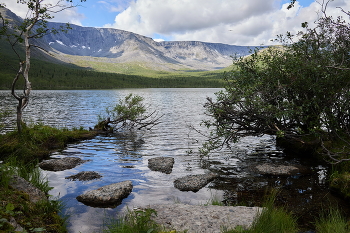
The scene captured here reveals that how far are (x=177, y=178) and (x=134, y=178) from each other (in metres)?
2.37

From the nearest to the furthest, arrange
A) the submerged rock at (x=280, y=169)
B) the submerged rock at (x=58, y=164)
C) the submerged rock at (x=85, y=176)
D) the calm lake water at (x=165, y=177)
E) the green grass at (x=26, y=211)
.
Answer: the green grass at (x=26, y=211)
the calm lake water at (x=165, y=177)
the submerged rock at (x=85, y=176)
the submerged rock at (x=280, y=169)
the submerged rock at (x=58, y=164)

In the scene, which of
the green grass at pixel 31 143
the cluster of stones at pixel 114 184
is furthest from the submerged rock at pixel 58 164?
the green grass at pixel 31 143

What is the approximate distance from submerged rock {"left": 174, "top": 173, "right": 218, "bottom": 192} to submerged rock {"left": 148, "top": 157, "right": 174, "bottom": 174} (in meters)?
1.98

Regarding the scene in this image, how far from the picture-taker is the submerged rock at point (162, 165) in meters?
15.0

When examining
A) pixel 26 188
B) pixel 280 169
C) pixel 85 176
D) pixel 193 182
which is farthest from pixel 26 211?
pixel 280 169

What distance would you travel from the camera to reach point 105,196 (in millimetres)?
10266

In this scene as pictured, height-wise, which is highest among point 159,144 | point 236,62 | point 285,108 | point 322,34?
point 322,34

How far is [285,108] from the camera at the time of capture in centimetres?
1524

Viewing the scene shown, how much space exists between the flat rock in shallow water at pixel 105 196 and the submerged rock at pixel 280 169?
8010 mm

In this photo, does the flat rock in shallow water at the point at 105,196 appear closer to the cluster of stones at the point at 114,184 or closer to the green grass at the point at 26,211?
the cluster of stones at the point at 114,184

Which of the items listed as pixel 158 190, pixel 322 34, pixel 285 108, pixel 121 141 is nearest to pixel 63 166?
pixel 158 190

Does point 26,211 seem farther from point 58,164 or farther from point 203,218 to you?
point 58,164

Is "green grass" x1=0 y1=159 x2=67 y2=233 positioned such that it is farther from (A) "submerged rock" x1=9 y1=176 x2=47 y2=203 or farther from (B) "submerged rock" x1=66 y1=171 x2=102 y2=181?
(B) "submerged rock" x1=66 y1=171 x2=102 y2=181

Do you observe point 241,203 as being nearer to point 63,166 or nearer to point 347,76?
point 347,76
